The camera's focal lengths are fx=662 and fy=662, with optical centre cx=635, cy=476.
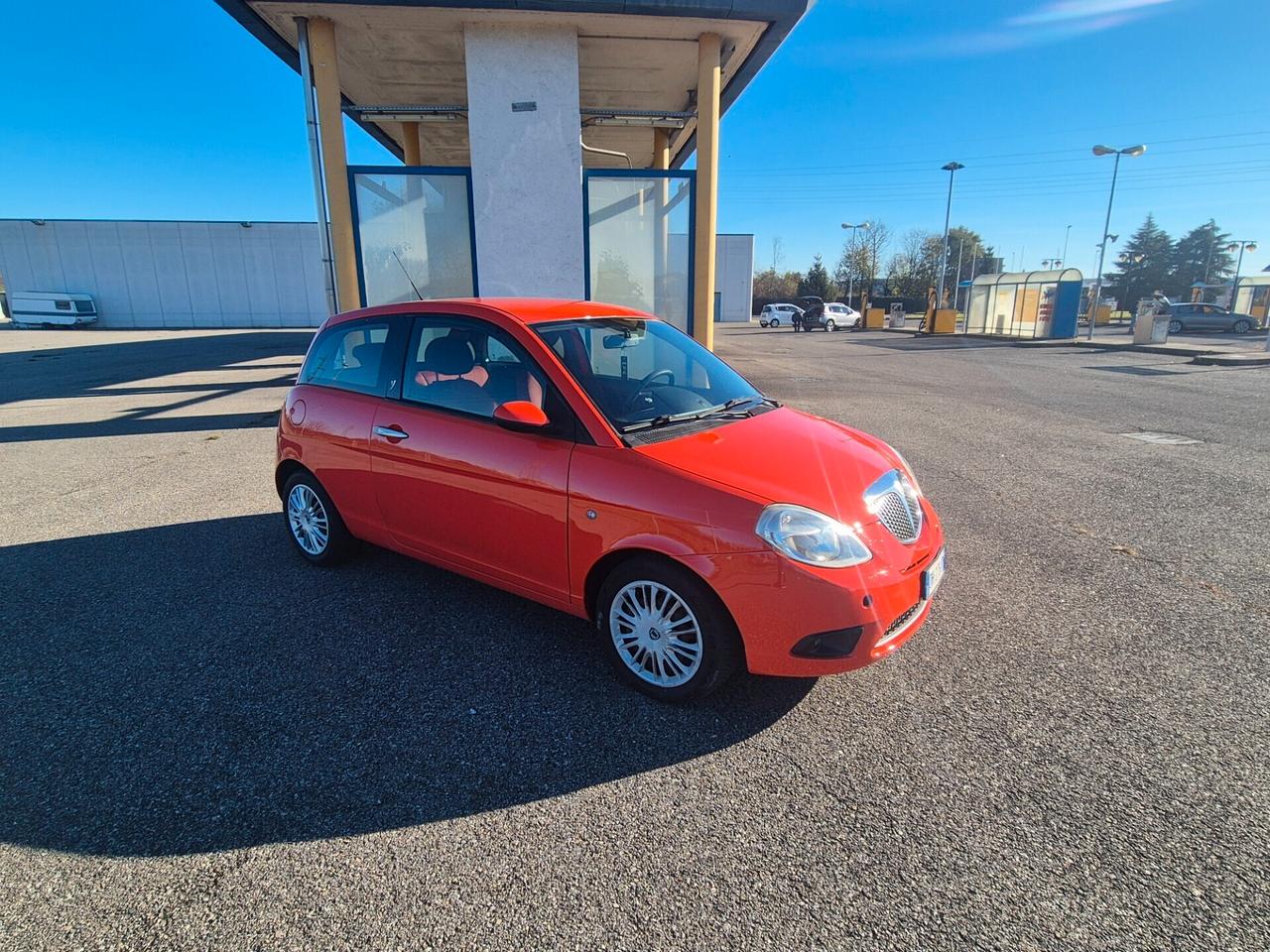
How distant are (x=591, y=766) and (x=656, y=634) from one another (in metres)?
0.61

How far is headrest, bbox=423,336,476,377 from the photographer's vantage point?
365cm

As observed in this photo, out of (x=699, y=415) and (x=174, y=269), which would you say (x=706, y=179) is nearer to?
(x=699, y=415)

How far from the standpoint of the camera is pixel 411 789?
244cm

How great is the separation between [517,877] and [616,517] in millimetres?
1361

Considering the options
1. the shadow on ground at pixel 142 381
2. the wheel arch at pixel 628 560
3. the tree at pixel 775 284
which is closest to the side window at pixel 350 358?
the wheel arch at pixel 628 560

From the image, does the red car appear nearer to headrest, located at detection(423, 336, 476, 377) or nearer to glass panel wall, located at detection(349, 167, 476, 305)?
headrest, located at detection(423, 336, 476, 377)

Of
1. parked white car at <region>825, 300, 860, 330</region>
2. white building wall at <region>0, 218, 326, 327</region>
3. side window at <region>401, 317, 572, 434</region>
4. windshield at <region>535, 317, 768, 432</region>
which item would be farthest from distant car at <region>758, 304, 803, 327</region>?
side window at <region>401, 317, 572, 434</region>

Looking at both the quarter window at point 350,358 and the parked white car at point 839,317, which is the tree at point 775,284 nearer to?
the parked white car at point 839,317

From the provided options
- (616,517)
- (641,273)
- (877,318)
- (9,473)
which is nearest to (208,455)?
(9,473)

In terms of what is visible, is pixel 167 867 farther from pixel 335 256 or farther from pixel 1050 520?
pixel 335 256

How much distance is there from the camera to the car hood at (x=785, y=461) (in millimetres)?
2748

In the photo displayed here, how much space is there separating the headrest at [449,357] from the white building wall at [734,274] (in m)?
55.0

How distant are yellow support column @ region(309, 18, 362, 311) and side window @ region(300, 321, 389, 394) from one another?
5171mm

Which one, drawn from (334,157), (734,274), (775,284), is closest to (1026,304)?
→ (734,274)
